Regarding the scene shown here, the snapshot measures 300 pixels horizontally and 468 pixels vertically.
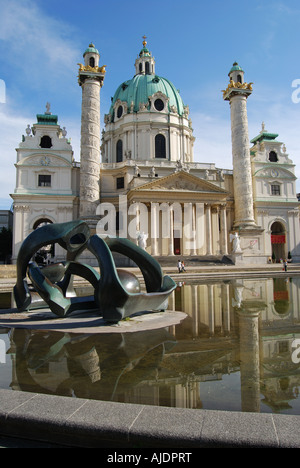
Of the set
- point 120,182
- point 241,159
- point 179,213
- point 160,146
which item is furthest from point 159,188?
point 160,146

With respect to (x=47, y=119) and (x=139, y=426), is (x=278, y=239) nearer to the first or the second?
(x=47, y=119)

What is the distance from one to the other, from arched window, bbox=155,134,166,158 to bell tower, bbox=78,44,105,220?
43.5ft

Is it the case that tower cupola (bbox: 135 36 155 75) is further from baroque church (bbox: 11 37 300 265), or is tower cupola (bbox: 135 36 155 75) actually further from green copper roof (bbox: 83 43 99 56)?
green copper roof (bbox: 83 43 99 56)

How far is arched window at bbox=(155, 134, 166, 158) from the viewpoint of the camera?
5056cm

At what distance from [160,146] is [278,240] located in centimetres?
2281

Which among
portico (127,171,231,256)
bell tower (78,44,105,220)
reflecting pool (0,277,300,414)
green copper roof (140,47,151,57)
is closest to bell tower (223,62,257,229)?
portico (127,171,231,256)

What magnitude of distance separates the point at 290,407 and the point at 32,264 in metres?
7.27

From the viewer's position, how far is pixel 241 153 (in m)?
43.2

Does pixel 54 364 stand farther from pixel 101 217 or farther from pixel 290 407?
pixel 101 217

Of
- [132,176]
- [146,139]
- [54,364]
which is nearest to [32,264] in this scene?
[54,364]

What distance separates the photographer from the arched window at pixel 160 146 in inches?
1991

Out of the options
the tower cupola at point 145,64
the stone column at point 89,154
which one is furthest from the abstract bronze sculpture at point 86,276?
the tower cupola at point 145,64

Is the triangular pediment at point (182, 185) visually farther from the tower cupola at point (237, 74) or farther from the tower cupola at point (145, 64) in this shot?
the tower cupola at point (145, 64)

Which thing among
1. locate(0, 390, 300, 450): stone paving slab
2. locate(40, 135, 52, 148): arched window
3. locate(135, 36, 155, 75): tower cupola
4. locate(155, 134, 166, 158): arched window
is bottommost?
locate(0, 390, 300, 450): stone paving slab
